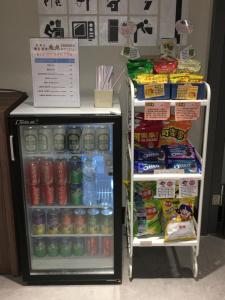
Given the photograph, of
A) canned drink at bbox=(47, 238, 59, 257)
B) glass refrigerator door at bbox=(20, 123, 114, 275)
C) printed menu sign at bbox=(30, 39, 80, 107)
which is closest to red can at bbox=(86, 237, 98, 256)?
glass refrigerator door at bbox=(20, 123, 114, 275)

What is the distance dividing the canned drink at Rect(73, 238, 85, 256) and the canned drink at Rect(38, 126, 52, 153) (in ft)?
2.24

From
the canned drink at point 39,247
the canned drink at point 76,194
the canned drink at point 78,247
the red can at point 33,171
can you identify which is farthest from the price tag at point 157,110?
the canned drink at point 39,247

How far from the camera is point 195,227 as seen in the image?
7.75 ft

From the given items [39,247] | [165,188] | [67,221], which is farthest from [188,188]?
[39,247]

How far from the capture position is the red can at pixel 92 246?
247cm

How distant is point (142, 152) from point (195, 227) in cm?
62

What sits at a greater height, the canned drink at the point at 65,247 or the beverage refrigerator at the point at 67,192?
the beverage refrigerator at the point at 67,192

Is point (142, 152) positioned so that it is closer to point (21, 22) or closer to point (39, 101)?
point (39, 101)

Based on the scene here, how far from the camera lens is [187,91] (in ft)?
6.66

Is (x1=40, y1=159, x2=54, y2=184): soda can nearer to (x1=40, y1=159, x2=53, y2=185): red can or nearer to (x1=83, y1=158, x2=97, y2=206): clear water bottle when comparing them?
(x1=40, y1=159, x2=53, y2=185): red can

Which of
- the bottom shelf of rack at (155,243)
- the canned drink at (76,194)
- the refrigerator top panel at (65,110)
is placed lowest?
the bottom shelf of rack at (155,243)

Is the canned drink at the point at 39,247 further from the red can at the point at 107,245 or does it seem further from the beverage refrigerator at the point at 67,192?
the red can at the point at 107,245

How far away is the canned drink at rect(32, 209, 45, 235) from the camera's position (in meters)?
2.36

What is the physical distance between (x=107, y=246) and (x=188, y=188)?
2.26 feet
